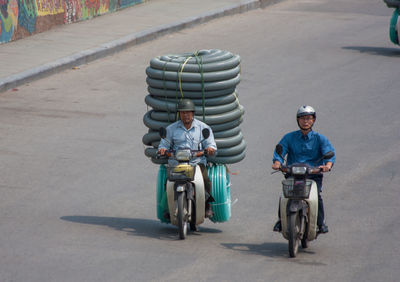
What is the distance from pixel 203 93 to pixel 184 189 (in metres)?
1.26

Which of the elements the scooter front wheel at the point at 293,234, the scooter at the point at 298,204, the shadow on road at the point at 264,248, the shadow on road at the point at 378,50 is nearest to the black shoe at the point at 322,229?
the scooter at the point at 298,204

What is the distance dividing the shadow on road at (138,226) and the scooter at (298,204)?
1.48 metres

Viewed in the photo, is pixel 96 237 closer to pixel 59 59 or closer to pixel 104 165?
pixel 104 165

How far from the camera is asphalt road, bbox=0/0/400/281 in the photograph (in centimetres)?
936

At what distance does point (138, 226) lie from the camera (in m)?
11.0

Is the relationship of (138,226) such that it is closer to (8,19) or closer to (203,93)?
(203,93)

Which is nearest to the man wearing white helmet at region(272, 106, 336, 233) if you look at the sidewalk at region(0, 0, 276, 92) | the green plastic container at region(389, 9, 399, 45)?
the sidewalk at region(0, 0, 276, 92)

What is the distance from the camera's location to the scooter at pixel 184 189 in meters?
10.4

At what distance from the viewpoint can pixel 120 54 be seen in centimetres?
2134

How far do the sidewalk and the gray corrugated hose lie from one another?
7.51m

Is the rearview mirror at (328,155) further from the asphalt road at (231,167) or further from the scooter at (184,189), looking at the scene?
the scooter at (184,189)

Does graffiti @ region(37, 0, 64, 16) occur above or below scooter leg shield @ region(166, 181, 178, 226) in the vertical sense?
above

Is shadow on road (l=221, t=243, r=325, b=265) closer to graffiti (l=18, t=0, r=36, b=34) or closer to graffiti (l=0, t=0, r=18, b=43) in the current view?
graffiti (l=0, t=0, r=18, b=43)

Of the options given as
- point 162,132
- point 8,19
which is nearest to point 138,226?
point 162,132
